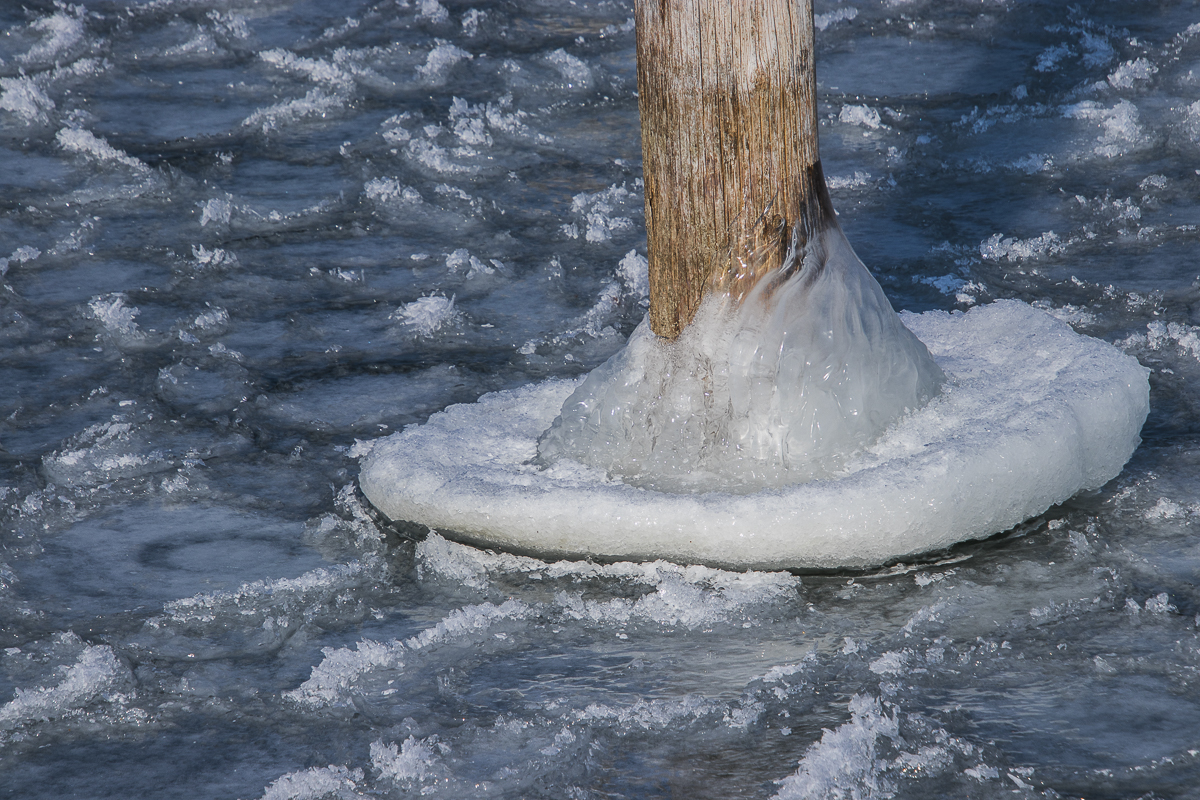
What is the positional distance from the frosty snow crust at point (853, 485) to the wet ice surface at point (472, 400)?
0.19ft

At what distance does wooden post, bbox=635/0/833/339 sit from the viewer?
77.9 inches

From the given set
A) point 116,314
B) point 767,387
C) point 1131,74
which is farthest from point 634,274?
point 1131,74

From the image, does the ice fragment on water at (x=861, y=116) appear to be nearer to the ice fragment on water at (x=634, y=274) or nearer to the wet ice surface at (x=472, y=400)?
the wet ice surface at (x=472, y=400)

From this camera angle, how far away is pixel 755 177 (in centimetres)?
204

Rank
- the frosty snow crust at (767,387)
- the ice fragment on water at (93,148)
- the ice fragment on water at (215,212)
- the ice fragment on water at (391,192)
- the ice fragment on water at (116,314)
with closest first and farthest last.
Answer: the frosty snow crust at (767,387)
the ice fragment on water at (116,314)
the ice fragment on water at (215,212)
the ice fragment on water at (391,192)
the ice fragment on water at (93,148)

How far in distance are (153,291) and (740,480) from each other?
1.81 meters

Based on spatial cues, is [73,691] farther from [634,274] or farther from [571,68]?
[571,68]

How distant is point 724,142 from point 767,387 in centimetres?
41

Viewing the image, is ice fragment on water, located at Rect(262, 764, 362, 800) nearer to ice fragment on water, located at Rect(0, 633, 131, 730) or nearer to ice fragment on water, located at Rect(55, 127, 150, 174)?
ice fragment on water, located at Rect(0, 633, 131, 730)

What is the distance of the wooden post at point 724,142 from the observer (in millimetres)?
1979

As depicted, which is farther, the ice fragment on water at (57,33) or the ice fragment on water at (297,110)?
the ice fragment on water at (57,33)

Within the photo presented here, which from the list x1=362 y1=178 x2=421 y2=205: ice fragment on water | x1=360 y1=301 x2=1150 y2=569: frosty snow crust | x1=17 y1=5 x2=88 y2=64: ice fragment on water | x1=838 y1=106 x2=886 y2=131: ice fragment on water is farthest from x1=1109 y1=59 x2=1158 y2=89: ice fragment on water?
x1=17 y1=5 x2=88 y2=64: ice fragment on water

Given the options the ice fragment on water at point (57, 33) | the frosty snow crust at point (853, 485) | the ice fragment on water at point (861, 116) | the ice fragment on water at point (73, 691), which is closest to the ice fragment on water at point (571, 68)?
the ice fragment on water at point (861, 116)

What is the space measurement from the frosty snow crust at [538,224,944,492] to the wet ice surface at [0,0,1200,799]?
0.20 meters
